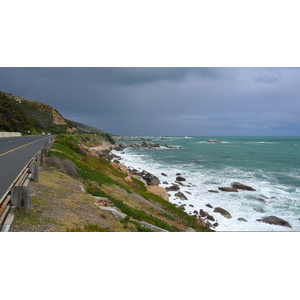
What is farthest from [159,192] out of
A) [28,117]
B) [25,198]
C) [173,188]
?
[28,117]

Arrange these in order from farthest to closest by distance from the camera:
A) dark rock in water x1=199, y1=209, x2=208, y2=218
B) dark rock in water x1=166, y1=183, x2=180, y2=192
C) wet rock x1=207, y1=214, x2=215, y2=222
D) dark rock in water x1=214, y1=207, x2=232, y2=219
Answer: dark rock in water x1=166, y1=183, x2=180, y2=192 → dark rock in water x1=199, y1=209, x2=208, y2=218 → dark rock in water x1=214, y1=207, x2=232, y2=219 → wet rock x1=207, y1=214, x2=215, y2=222

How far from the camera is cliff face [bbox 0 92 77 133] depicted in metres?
57.2

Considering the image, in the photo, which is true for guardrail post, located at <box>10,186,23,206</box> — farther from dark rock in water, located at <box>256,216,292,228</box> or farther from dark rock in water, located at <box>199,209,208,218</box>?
dark rock in water, located at <box>256,216,292,228</box>

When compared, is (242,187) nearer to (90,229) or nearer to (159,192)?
(159,192)

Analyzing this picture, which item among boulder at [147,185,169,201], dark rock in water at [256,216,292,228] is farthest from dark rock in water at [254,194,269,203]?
boulder at [147,185,169,201]

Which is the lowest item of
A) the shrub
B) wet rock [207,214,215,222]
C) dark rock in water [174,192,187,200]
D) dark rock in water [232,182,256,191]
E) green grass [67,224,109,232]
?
wet rock [207,214,215,222]

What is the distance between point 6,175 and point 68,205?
156 inches

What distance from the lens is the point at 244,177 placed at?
118ft

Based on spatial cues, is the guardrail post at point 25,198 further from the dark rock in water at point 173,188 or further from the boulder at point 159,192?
the dark rock in water at point 173,188

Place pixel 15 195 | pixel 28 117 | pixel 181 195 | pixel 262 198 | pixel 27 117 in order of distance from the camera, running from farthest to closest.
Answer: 1. pixel 28 117
2. pixel 27 117
3. pixel 181 195
4. pixel 262 198
5. pixel 15 195

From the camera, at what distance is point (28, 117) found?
89312 millimetres

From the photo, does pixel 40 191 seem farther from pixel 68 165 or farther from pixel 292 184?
pixel 292 184

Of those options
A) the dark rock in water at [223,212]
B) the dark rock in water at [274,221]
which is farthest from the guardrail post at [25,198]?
the dark rock in water at [274,221]

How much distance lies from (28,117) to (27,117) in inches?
634
